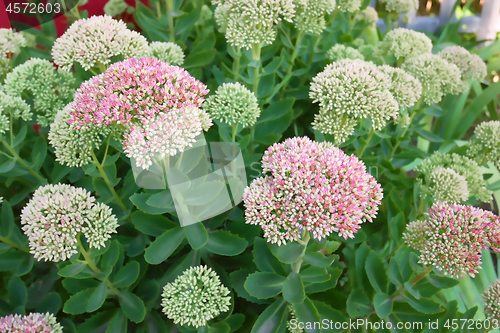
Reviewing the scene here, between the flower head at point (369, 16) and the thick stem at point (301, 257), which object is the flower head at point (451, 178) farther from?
the flower head at point (369, 16)

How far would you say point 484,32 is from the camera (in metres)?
3.48

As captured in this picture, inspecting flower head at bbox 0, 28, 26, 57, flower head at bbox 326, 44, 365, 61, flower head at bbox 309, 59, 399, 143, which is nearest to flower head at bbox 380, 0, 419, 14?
flower head at bbox 326, 44, 365, 61

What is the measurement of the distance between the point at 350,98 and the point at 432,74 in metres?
0.59

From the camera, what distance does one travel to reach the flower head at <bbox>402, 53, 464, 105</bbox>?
5.20ft

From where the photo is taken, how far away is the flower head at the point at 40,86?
139cm

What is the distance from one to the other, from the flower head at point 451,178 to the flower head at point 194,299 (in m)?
0.91

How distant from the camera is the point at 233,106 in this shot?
4.13 ft

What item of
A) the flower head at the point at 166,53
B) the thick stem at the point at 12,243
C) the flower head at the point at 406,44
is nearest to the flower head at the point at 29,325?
the thick stem at the point at 12,243

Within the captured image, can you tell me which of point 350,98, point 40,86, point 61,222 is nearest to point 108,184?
point 61,222

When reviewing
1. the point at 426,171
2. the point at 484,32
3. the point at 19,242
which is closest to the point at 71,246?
the point at 19,242

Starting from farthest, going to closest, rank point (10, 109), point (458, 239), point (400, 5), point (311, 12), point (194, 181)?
point (400, 5) → point (311, 12) → point (10, 109) → point (194, 181) → point (458, 239)

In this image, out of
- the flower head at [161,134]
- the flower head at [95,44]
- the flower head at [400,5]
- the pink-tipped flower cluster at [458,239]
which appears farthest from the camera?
the flower head at [400,5]

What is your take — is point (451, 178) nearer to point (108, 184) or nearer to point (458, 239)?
point (458, 239)

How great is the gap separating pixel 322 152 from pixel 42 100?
1.06m
